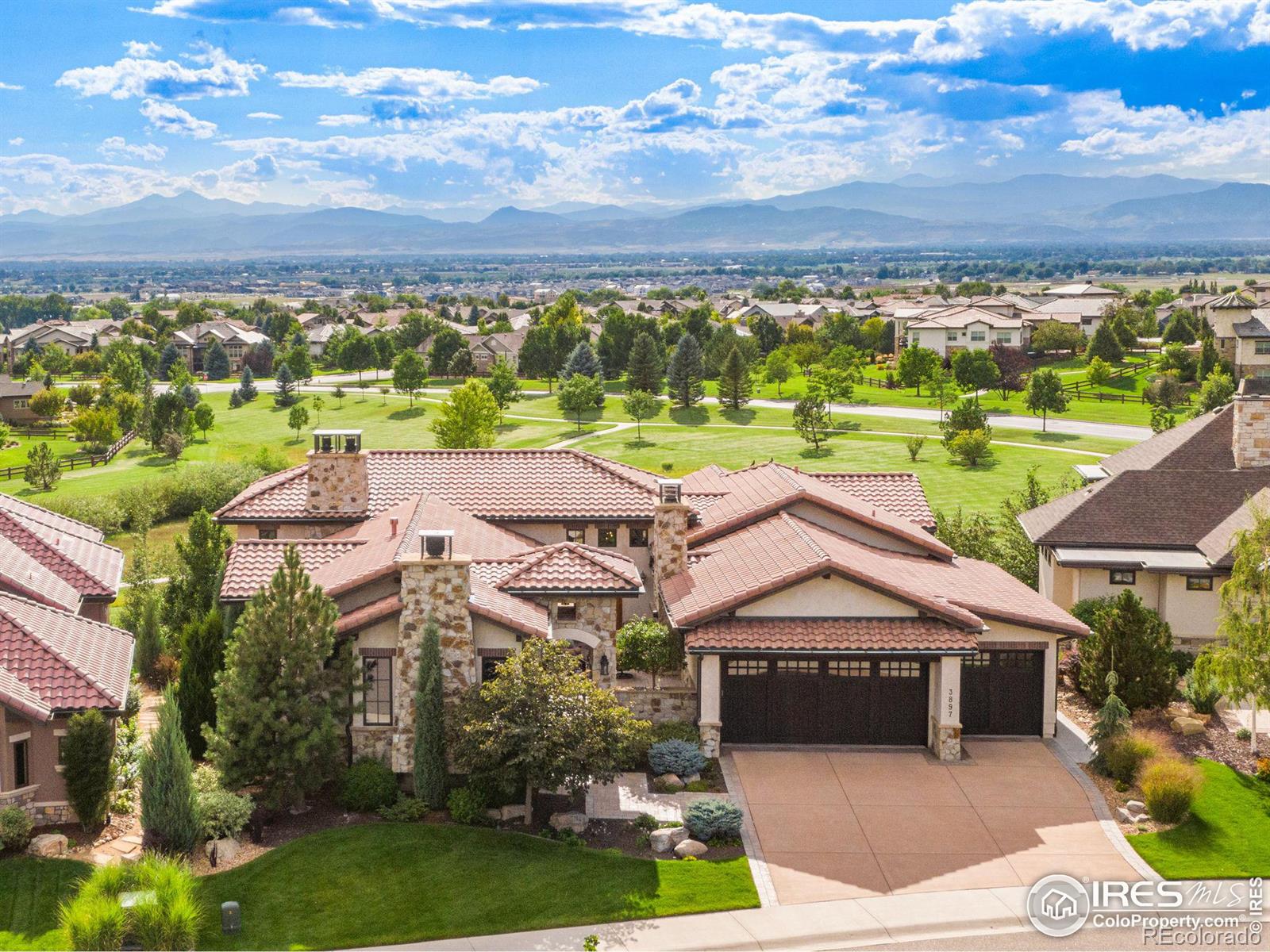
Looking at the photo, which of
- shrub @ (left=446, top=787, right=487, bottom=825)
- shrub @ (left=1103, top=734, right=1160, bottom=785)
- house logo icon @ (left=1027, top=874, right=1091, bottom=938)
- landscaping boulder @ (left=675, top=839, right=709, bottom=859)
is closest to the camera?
house logo icon @ (left=1027, top=874, right=1091, bottom=938)

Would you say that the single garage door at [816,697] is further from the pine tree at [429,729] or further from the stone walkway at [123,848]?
the stone walkway at [123,848]

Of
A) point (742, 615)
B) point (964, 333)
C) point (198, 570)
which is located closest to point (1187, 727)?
point (742, 615)

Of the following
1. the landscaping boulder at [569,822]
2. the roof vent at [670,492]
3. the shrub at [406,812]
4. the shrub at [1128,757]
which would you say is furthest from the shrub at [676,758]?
the shrub at [1128,757]

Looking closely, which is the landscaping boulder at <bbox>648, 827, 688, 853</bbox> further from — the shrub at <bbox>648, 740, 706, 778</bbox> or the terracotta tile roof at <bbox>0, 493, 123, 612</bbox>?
the terracotta tile roof at <bbox>0, 493, 123, 612</bbox>

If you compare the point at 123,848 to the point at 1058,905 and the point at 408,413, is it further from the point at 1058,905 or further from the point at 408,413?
the point at 408,413

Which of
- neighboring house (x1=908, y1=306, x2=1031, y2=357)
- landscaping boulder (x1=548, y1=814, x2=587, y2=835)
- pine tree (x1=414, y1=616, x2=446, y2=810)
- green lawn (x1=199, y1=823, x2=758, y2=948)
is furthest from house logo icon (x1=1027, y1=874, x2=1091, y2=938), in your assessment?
neighboring house (x1=908, y1=306, x2=1031, y2=357)

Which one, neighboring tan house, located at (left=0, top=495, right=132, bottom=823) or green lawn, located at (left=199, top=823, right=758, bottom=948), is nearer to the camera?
green lawn, located at (left=199, top=823, right=758, bottom=948)
